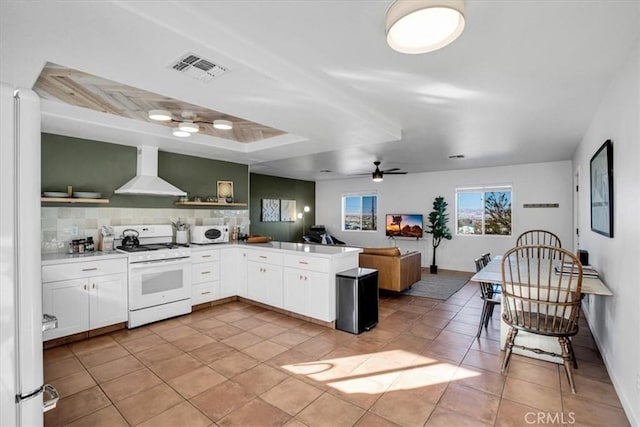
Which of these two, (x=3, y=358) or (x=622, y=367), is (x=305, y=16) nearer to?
(x=3, y=358)

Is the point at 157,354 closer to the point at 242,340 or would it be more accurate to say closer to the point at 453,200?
the point at 242,340

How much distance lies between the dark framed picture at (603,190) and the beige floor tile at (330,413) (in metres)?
2.58

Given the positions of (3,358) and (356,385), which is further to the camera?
(356,385)

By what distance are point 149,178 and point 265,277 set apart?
2229mm

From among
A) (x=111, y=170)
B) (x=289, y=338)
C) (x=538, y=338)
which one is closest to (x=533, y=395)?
(x=538, y=338)

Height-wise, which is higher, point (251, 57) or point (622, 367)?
point (251, 57)

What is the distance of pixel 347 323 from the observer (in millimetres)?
3811

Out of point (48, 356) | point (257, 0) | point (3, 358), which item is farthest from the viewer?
point (48, 356)

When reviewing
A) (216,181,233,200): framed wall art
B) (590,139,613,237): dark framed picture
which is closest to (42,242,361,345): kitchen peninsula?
(216,181,233,200): framed wall art

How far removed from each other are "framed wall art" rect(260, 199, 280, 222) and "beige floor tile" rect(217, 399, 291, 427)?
6.79 m

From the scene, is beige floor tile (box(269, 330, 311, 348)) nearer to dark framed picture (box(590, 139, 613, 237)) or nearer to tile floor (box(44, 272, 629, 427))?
tile floor (box(44, 272, 629, 427))

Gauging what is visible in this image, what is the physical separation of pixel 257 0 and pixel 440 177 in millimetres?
7268

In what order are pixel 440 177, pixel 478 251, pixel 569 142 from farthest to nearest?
pixel 440 177
pixel 478 251
pixel 569 142

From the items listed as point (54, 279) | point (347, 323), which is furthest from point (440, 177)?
point (54, 279)
